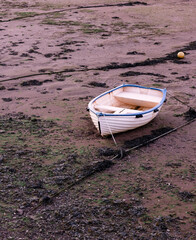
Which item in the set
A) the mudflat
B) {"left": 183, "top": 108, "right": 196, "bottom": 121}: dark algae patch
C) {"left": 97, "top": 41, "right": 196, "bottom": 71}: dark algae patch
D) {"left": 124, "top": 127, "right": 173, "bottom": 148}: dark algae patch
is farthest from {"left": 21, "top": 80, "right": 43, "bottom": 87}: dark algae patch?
{"left": 183, "top": 108, "right": 196, "bottom": 121}: dark algae patch

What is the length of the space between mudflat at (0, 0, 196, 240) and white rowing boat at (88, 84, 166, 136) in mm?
332

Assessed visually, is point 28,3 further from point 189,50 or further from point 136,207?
point 136,207

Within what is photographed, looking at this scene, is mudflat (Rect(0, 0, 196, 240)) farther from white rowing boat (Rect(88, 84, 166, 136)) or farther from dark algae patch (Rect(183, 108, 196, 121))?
white rowing boat (Rect(88, 84, 166, 136))

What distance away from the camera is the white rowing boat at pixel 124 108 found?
26.5 ft

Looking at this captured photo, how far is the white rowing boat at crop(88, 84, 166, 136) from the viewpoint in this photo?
318 inches

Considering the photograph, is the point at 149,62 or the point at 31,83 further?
the point at 149,62

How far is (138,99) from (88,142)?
2.01 meters

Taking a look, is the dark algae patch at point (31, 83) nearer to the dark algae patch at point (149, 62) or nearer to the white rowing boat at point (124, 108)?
the dark algae patch at point (149, 62)

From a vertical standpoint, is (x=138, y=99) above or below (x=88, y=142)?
above

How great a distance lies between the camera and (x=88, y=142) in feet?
26.9

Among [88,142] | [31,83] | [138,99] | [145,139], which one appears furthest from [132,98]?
[31,83]

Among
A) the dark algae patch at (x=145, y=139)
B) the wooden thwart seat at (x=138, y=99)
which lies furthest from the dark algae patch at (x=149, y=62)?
the dark algae patch at (x=145, y=139)

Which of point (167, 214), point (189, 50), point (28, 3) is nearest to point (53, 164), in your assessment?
point (167, 214)

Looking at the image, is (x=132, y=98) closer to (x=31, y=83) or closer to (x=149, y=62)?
(x=31, y=83)
